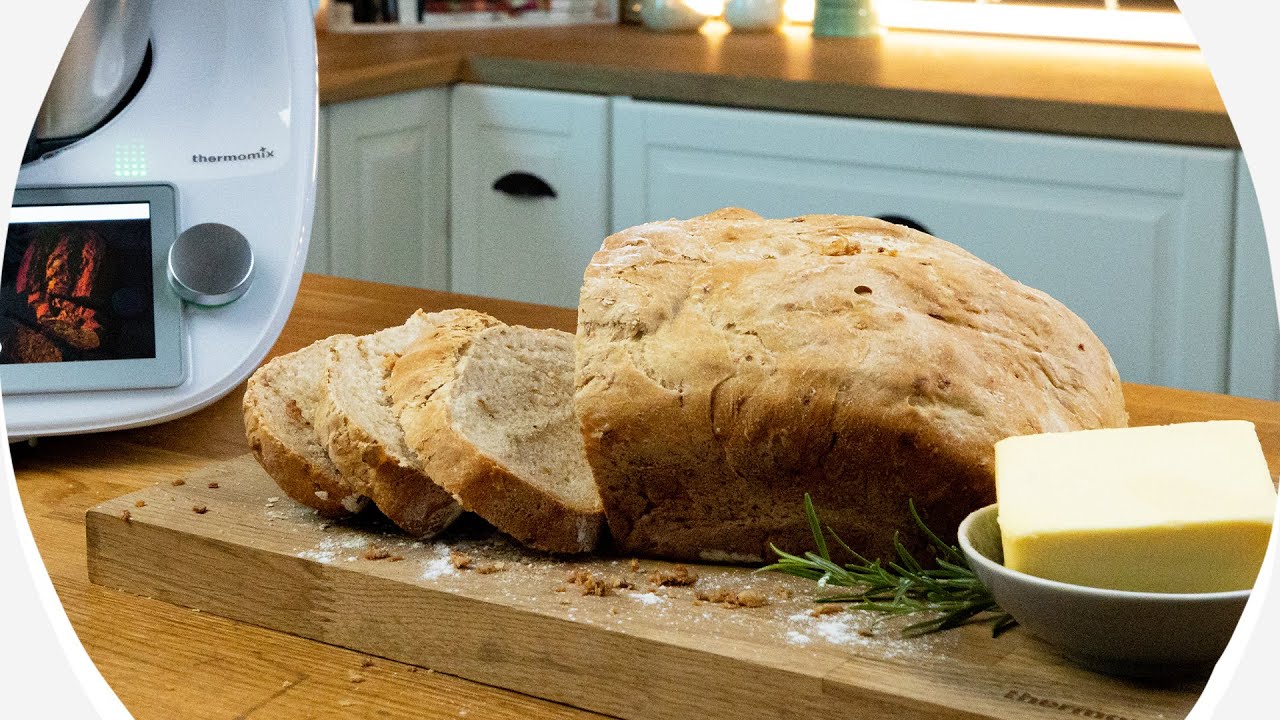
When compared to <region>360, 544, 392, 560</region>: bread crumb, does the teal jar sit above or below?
above

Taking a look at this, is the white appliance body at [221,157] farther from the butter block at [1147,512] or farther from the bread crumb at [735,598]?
the butter block at [1147,512]

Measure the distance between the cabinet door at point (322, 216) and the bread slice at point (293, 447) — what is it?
4.97ft

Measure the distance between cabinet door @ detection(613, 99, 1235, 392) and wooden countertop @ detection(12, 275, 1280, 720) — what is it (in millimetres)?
929

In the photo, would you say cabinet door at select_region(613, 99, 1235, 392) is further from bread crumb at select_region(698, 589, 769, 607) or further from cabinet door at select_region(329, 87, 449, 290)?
bread crumb at select_region(698, 589, 769, 607)

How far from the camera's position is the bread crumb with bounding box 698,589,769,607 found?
84 cm

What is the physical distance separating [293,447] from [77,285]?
309 mm

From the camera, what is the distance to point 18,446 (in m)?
1.18

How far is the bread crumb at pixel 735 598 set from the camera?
0.84m

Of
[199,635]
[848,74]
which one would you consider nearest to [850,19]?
[848,74]

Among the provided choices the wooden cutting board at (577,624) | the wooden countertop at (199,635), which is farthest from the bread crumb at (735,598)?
the wooden countertop at (199,635)

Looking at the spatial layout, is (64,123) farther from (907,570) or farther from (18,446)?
(907,570)

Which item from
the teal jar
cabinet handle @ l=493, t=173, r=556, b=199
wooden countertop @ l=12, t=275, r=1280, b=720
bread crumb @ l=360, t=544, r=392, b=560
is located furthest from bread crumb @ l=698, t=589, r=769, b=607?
the teal jar

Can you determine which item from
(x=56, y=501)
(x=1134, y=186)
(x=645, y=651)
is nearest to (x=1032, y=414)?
(x=645, y=651)

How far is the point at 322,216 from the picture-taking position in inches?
101
